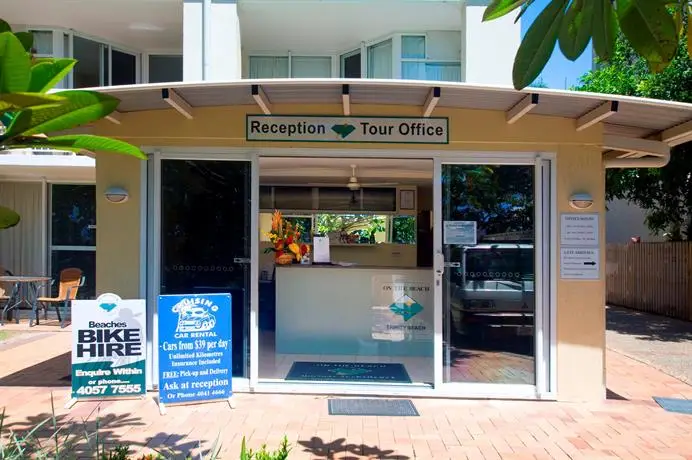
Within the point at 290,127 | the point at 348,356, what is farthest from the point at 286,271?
the point at 290,127

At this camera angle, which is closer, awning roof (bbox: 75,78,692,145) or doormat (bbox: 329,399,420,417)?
awning roof (bbox: 75,78,692,145)

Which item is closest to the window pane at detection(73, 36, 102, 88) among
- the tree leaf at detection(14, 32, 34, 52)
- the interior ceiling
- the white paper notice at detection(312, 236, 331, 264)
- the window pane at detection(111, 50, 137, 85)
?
the window pane at detection(111, 50, 137, 85)

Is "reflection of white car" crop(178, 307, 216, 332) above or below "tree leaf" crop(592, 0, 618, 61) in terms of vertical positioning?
below

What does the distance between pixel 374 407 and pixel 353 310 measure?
2.32 meters

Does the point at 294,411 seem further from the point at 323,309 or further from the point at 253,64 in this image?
the point at 253,64

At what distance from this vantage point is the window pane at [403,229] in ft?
36.8

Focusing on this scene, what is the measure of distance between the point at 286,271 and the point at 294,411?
2673mm

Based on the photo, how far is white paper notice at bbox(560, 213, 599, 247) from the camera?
235 inches

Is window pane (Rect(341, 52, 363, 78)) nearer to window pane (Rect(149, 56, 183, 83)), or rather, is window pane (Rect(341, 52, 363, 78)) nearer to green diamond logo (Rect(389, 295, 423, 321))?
window pane (Rect(149, 56, 183, 83))

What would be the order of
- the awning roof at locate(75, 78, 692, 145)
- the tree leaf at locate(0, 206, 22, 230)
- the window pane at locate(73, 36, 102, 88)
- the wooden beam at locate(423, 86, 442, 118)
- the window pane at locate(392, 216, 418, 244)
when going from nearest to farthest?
the tree leaf at locate(0, 206, 22, 230) → the awning roof at locate(75, 78, 692, 145) → the wooden beam at locate(423, 86, 442, 118) → the window pane at locate(392, 216, 418, 244) → the window pane at locate(73, 36, 102, 88)

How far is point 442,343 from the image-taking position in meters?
Answer: 6.10

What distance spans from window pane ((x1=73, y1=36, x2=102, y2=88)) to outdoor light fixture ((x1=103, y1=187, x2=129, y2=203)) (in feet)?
24.7

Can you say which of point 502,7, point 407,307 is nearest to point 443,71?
point 407,307

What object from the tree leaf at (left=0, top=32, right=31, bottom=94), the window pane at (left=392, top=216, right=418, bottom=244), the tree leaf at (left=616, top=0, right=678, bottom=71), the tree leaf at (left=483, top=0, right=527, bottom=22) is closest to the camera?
the tree leaf at (left=0, top=32, right=31, bottom=94)
